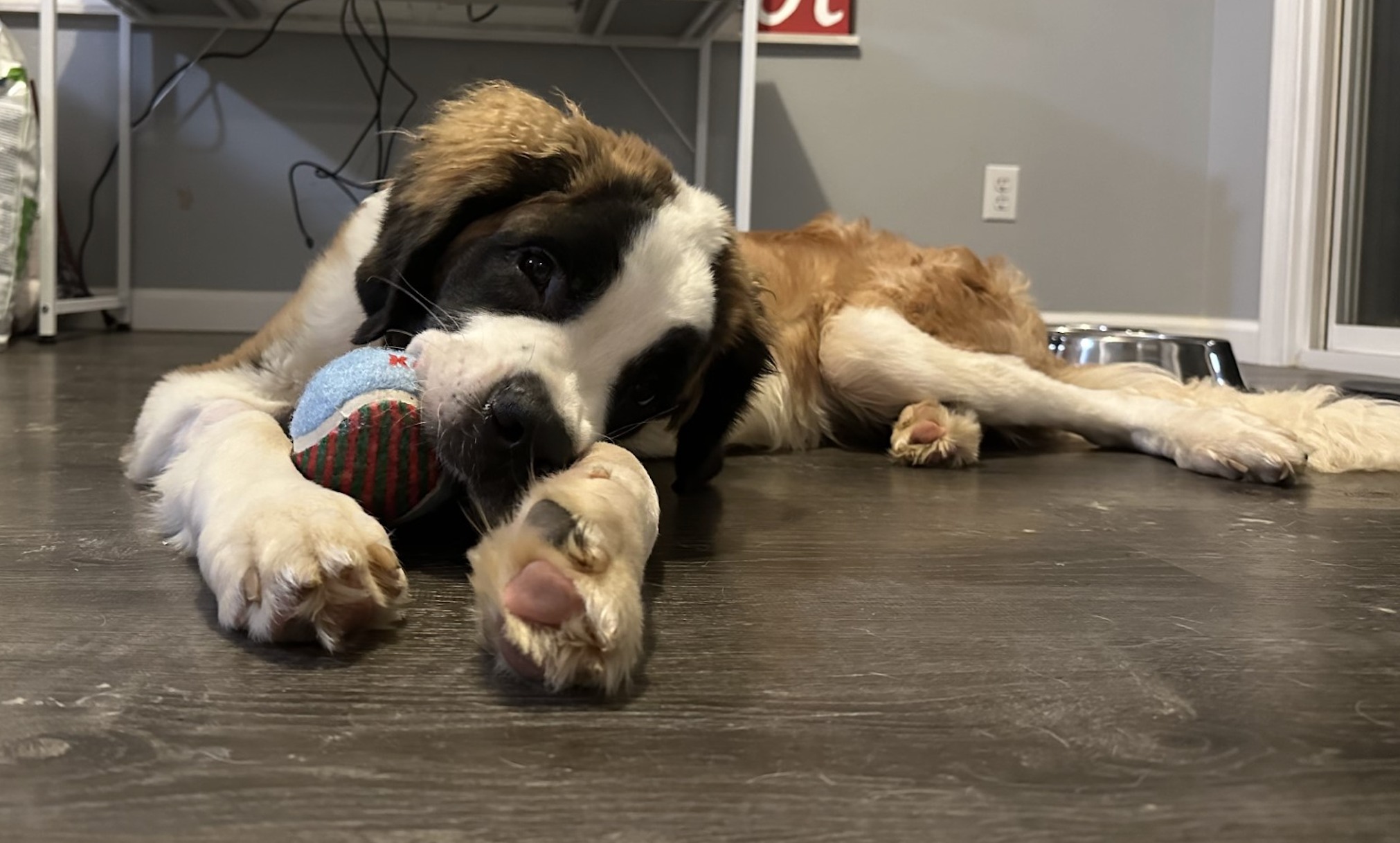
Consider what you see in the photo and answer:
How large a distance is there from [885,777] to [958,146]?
14.1 feet

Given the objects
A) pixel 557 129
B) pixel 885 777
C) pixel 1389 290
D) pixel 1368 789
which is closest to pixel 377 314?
pixel 557 129

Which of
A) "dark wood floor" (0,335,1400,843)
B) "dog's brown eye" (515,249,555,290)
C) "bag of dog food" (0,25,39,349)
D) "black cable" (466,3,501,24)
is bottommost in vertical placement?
"dark wood floor" (0,335,1400,843)

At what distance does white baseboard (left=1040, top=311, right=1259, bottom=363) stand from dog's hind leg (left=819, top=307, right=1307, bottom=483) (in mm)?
2238

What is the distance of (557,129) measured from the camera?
1500mm

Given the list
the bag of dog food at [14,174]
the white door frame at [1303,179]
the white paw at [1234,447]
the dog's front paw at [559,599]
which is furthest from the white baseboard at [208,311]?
the dog's front paw at [559,599]

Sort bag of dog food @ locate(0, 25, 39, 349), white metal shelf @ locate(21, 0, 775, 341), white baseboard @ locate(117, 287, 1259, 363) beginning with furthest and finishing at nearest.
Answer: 1. white baseboard @ locate(117, 287, 1259, 363)
2. white metal shelf @ locate(21, 0, 775, 341)
3. bag of dog food @ locate(0, 25, 39, 349)

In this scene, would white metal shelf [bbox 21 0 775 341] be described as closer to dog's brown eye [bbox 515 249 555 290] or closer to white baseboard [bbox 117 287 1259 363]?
white baseboard [bbox 117 287 1259 363]

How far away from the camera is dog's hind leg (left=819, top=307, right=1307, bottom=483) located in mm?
2199

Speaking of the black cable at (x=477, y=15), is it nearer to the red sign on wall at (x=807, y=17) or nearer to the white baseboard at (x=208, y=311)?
the red sign on wall at (x=807, y=17)

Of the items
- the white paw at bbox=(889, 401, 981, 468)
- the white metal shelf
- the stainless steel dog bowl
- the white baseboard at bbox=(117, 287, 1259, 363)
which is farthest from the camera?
the white baseboard at bbox=(117, 287, 1259, 363)

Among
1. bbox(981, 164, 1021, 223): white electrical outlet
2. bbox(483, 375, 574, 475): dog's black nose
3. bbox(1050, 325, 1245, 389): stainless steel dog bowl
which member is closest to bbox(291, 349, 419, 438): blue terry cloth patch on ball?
bbox(483, 375, 574, 475): dog's black nose

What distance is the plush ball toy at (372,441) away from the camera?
1.07 m

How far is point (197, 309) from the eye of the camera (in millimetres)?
4668

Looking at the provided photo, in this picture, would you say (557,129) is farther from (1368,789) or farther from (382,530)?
(1368,789)
